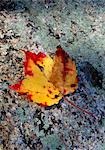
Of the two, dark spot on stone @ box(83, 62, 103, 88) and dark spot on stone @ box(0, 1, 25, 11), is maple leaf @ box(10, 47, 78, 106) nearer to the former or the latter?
dark spot on stone @ box(83, 62, 103, 88)

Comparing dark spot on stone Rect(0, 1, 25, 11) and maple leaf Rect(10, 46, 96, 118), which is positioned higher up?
dark spot on stone Rect(0, 1, 25, 11)

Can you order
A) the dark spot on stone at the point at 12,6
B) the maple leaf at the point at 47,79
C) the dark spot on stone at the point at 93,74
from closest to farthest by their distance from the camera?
the maple leaf at the point at 47,79 < the dark spot on stone at the point at 93,74 < the dark spot on stone at the point at 12,6

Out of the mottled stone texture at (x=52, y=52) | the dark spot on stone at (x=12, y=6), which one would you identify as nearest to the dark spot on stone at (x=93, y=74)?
the mottled stone texture at (x=52, y=52)

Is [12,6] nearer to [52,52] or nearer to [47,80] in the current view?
[52,52]

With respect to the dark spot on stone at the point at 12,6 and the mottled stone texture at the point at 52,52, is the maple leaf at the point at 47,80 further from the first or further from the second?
the dark spot on stone at the point at 12,6

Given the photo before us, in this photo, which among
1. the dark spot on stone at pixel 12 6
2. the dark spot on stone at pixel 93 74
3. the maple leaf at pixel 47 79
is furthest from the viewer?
the dark spot on stone at pixel 12 6

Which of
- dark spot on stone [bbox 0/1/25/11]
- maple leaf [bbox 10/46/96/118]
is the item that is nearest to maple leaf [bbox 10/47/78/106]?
maple leaf [bbox 10/46/96/118]

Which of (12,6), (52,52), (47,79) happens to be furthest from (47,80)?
(12,6)

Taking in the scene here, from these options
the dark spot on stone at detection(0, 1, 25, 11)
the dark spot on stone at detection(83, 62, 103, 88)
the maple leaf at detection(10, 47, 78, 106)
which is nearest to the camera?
the maple leaf at detection(10, 47, 78, 106)

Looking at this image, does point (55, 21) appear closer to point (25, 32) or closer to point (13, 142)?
point (25, 32)
